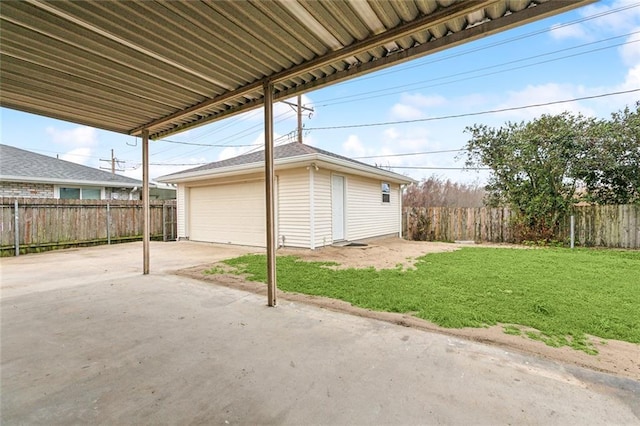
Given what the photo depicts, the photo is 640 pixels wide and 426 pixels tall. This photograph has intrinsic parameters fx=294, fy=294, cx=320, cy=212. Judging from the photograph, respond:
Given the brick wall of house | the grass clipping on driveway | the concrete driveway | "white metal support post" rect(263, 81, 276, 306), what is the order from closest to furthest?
the concrete driveway < the grass clipping on driveway < "white metal support post" rect(263, 81, 276, 306) < the brick wall of house

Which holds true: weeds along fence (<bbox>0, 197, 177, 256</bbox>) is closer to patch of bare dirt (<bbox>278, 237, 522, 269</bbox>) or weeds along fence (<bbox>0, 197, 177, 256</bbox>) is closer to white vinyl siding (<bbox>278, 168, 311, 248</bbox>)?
white vinyl siding (<bbox>278, 168, 311, 248</bbox>)

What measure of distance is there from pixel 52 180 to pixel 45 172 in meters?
0.88

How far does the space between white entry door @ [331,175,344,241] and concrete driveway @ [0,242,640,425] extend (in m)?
5.93

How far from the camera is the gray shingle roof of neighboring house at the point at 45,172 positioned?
11.8m

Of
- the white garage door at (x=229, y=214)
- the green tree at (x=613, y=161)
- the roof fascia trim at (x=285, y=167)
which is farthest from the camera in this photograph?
the white garage door at (x=229, y=214)

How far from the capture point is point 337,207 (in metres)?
9.55

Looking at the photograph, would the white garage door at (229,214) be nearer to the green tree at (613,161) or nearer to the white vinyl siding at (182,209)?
the white vinyl siding at (182,209)

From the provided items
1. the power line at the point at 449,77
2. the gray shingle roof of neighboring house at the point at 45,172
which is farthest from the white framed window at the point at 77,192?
the power line at the point at 449,77

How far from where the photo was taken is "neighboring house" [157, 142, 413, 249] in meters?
8.65

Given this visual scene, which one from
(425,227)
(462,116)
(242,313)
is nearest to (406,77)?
(462,116)

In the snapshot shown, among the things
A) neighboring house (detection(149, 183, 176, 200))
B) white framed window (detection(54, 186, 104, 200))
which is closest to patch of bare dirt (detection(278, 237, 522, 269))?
white framed window (detection(54, 186, 104, 200))

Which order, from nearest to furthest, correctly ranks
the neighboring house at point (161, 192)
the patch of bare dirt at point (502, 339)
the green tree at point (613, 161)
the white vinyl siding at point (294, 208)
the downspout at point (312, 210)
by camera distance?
the patch of bare dirt at point (502, 339), the downspout at point (312, 210), the white vinyl siding at point (294, 208), the green tree at point (613, 161), the neighboring house at point (161, 192)

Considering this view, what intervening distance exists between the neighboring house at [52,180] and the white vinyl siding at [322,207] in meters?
11.6

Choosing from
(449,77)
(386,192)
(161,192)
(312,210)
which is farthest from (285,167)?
(161,192)
